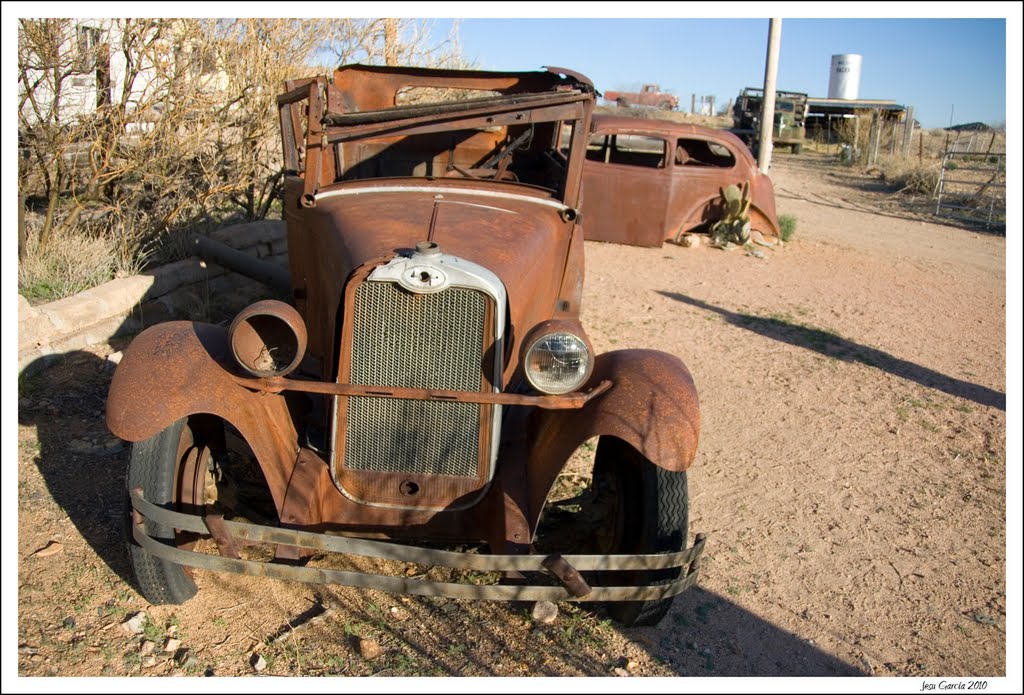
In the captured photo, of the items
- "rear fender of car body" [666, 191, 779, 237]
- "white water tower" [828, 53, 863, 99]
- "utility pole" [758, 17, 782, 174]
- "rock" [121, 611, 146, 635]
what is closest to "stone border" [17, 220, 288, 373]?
"rock" [121, 611, 146, 635]

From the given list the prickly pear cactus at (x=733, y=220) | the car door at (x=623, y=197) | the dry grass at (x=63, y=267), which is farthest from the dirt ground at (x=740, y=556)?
the prickly pear cactus at (x=733, y=220)

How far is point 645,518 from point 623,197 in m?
7.60

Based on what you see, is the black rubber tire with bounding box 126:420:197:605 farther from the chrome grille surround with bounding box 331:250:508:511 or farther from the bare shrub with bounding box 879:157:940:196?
the bare shrub with bounding box 879:157:940:196

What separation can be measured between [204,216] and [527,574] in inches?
215

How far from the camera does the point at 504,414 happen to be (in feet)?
11.4

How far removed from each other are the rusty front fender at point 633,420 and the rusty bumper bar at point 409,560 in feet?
1.11

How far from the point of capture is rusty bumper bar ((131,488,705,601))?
272cm

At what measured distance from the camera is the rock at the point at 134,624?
307cm

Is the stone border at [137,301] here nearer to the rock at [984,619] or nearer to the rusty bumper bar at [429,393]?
the rusty bumper bar at [429,393]

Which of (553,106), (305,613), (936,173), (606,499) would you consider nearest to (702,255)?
(553,106)

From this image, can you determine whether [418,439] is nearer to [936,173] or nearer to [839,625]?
[839,625]

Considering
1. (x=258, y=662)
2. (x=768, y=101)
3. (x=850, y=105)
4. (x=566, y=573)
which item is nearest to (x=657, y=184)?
(x=768, y=101)

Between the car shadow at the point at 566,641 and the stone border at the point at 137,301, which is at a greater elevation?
the stone border at the point at 137,301

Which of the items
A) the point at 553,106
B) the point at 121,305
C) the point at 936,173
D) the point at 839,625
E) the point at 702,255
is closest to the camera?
the point at 839,625
